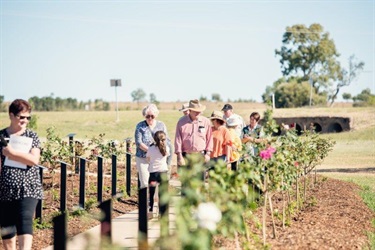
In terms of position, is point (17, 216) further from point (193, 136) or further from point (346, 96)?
point (346, 96)

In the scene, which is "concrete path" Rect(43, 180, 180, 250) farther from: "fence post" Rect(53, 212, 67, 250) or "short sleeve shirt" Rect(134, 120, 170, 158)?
"fence post" Rect(53, 212, 67, 250)

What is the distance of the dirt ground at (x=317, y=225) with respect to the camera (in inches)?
365

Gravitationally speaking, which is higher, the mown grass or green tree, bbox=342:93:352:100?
green tree, bbox=342:93:352:100

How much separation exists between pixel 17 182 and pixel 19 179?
35 millimetres

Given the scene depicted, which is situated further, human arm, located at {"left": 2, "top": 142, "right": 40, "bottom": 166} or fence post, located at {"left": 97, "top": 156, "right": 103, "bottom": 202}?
fence post, located at {"left": 97, "top": 156, "right": 103, "bottom": 202}

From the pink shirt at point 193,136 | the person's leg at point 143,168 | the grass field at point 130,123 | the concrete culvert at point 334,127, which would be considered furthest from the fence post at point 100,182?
the concrete culvert at point 334,127

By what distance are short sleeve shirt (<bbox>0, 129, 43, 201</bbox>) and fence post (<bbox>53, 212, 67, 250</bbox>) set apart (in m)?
3.20

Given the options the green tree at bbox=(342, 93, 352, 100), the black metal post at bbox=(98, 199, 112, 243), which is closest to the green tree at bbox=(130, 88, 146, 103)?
the green tree at bbox=(342, 93, 352, 100)

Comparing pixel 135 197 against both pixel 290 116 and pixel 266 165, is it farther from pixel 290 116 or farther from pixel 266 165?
pixel 290 116

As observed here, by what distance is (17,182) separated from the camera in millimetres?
7996

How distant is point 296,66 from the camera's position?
101125 mm

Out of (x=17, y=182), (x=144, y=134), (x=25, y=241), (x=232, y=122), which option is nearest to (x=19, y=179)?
(x=17, y=182)

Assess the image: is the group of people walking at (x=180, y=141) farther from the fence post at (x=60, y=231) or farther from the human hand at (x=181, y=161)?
the fence post at (x=60, y=231)

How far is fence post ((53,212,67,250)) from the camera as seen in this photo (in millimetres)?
4844
